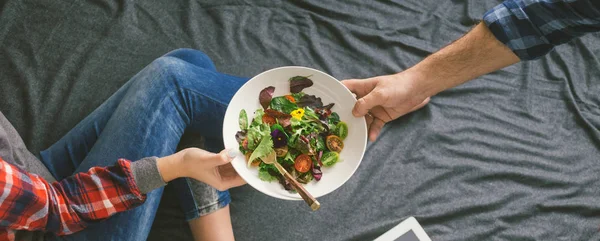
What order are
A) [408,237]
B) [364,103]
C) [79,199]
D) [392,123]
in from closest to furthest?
[79,199] < [364,103] < [408,237] < [392,123]

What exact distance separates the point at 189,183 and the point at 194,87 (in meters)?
0.21

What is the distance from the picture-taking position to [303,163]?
0.90 metres

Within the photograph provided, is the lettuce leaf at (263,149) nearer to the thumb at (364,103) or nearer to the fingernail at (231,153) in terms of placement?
the fingernail at (231,153)

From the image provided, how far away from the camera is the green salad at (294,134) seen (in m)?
0.88

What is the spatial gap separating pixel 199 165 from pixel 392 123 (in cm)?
60

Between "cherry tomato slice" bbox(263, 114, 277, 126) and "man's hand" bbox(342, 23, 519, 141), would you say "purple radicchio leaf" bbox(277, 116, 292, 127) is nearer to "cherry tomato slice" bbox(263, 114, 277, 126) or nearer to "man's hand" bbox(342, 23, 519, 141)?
"cherry tomato slice" bbox(263, 114, 277, 126)

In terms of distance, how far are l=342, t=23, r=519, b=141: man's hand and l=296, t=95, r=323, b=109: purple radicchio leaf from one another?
3.1 inches

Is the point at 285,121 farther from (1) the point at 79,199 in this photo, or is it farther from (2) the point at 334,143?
(1) the point at 79,199

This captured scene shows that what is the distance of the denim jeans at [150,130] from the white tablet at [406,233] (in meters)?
0.42

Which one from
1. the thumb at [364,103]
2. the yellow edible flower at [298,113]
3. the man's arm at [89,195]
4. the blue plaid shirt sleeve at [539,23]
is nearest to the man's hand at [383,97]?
the thumb at [364,103]

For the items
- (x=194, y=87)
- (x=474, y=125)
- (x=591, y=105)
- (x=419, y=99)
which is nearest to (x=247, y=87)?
(x=194, y=87)

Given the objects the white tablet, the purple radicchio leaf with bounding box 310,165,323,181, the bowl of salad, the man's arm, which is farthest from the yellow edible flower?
the white tablet

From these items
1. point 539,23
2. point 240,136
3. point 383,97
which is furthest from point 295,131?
point 539,23

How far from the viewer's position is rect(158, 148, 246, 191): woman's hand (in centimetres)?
82
